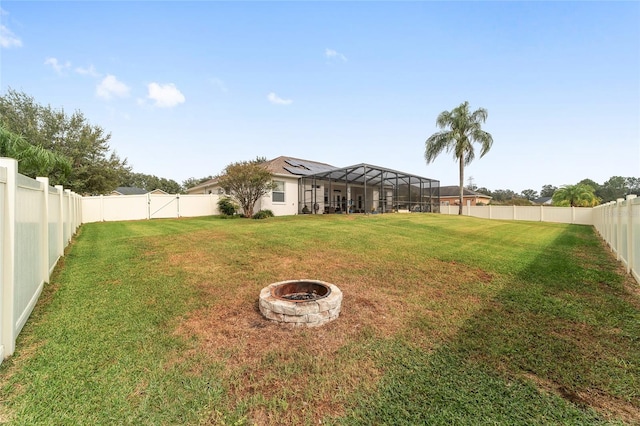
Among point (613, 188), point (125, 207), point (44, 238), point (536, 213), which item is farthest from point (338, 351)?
point (613, 188)

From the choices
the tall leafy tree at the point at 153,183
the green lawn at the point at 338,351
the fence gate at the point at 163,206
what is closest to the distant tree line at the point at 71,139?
the fence gate at the point at 163,206

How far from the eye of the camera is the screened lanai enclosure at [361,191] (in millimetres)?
20141

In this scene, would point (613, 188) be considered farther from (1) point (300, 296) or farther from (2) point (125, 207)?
(2) point (125, 207)

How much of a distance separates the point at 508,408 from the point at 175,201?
67.8ft

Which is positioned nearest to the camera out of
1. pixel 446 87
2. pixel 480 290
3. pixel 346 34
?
pixel 480 290

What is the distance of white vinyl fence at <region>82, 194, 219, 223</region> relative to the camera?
16.0 meters

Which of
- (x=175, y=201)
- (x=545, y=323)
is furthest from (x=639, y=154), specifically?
(x=175, y=201)

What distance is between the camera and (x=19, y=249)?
298cm

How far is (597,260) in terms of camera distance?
6.75 metres

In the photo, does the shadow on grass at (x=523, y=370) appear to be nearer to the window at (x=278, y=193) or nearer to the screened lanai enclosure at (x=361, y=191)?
the screened lanai enclosure at (x=361, y=191)

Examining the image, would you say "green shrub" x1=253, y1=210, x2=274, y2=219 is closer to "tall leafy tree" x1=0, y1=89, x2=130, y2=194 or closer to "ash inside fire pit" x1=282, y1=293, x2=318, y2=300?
"ash inside fire pit" x1=282, y1=293, x2=318, y2=300

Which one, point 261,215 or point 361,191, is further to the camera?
point 361,191

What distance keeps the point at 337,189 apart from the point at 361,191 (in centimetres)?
356

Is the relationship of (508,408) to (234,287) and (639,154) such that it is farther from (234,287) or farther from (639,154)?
(639,154)
